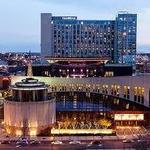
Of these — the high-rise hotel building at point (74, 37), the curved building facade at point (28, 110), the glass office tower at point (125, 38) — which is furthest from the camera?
the glass office tower at point (125, 38)

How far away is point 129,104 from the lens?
78.2 m

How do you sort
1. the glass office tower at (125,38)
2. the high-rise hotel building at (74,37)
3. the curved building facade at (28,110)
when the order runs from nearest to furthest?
1. the curved building facade at (28,110)
2. the high-rise hotel building at (74,37)
3. the glass office tower at (125,38)

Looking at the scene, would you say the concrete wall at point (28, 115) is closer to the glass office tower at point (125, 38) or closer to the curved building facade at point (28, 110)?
the curved building facade at point (28, 110)

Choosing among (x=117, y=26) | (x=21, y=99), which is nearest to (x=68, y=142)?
(x=21, y=99)

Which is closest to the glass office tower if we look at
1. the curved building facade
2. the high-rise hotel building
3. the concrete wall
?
the high-rise hotel building

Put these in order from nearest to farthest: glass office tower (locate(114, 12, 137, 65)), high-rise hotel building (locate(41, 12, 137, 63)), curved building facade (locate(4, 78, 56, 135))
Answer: curved building facade (locate(4, 78, 56, 135))
high-rise hotel building (locate(41, 12, 137, 63))
glass office tower (locate(114, 12, 137, 65))

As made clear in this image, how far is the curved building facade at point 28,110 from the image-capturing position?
66.4m

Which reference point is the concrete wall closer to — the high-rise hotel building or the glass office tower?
the high-rise hotel building

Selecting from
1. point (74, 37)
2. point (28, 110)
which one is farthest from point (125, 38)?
point (28, 110)

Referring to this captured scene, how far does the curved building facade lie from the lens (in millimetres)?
66375

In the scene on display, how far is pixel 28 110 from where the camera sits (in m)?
66.4

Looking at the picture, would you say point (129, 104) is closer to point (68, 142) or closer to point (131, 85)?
point (131, 85)

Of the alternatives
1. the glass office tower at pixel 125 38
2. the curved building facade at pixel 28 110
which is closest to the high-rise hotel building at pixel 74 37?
the glass office tower at pixel 125 38

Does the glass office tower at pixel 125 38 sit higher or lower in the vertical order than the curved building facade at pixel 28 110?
higher
